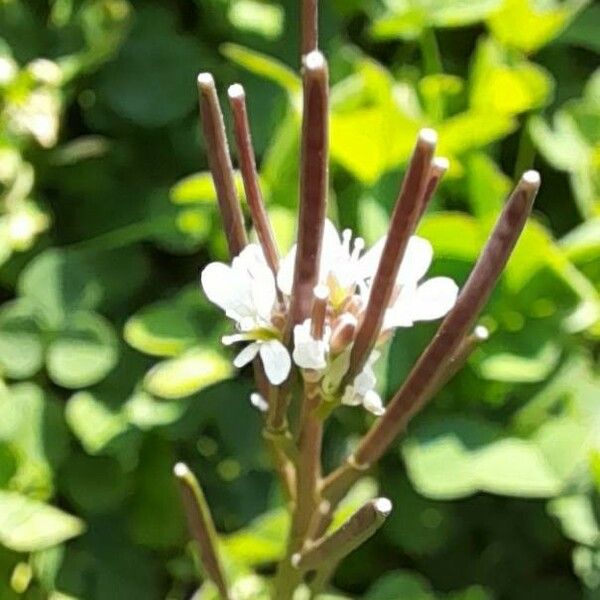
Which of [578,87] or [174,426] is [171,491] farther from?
[578,87]

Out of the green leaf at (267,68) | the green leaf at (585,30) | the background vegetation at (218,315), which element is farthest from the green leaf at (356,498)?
the green leaf at (585,30)

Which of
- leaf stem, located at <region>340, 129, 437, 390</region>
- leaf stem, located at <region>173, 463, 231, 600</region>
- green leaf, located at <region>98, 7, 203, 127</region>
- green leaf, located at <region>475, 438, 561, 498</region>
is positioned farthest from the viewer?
green leaf, located at <region>98, 7, 203, 127</region>

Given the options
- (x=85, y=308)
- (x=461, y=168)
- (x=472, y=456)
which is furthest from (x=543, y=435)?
(x=85, y=308)

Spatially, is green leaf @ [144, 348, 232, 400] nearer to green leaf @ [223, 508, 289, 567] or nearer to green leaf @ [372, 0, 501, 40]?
green leaf @ [223, 508, 289, 567]

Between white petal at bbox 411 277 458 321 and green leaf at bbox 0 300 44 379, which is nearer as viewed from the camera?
white petal at bbox 411 277 458 321

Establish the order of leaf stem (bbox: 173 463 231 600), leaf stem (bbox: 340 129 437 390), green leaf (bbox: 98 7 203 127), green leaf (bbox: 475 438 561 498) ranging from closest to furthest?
leaf stem (bbox: 340 129 437 390)
leaf stem (bbox: 173 463 231 600)
green leaf (bbox: 475 438 561 498)
green leaf (bbox: 98 7 203 127)

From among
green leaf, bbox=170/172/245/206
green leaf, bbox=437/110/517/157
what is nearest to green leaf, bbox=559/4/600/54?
green leaf, bbox=437/110/517/157
